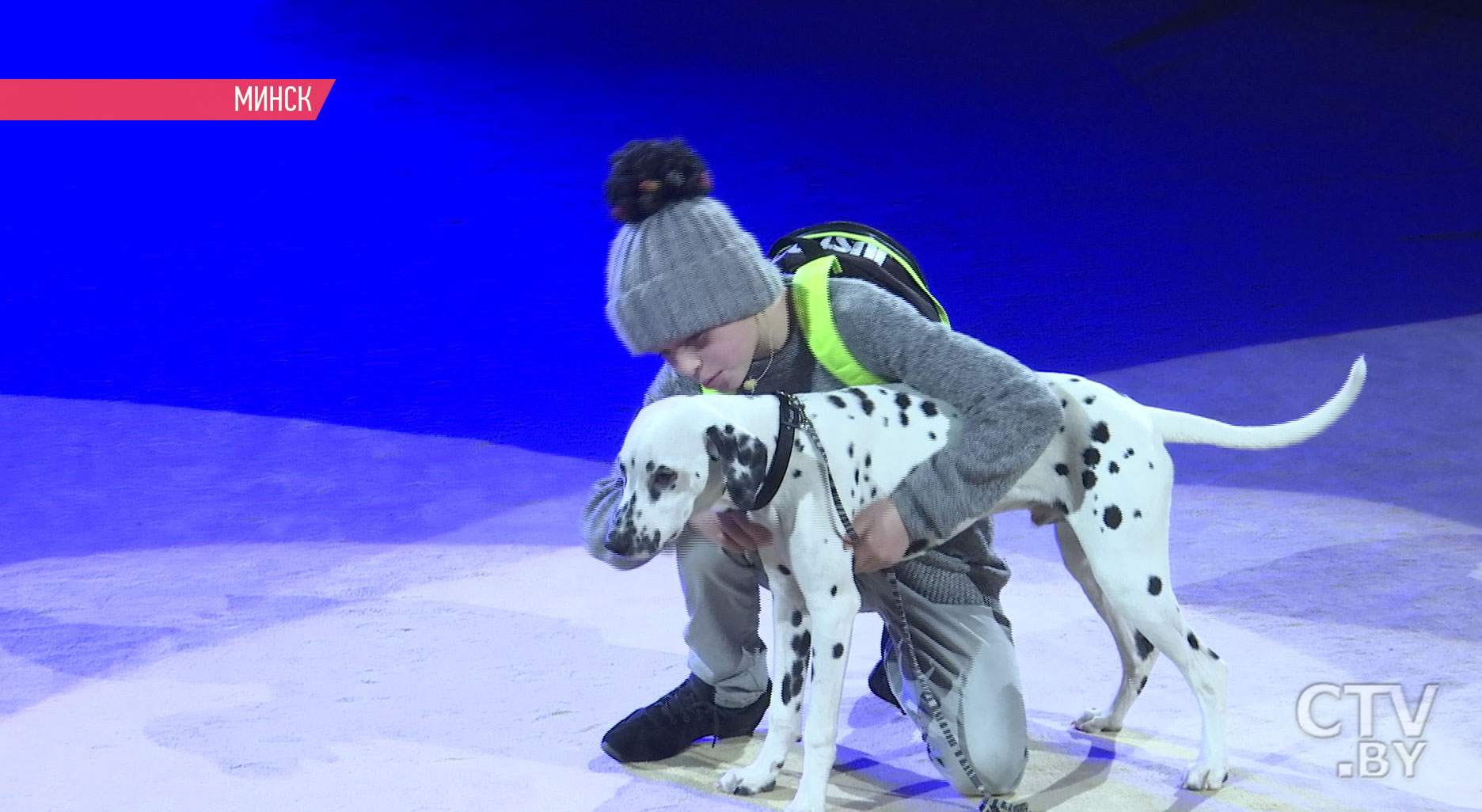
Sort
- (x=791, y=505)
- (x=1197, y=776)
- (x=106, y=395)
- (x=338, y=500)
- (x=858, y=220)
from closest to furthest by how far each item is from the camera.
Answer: (x=791, y=505), (x=1197, y=776), (x=338, y=500), (x=106, y=395), (x=858, y=220)

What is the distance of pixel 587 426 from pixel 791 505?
2.57 meters

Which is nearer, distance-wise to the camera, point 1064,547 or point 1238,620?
point 1064,547

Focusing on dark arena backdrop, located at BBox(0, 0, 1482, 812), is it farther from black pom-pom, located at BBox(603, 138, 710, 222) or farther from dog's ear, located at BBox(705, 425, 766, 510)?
black pom-pom, located at BBox(603, 138, 710, 222)

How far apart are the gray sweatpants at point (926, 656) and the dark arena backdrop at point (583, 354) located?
0.40 ft

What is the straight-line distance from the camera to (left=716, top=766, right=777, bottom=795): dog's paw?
2820 millimetres

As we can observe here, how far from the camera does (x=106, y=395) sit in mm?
5496

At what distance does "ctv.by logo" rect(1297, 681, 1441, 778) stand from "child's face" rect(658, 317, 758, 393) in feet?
4.41

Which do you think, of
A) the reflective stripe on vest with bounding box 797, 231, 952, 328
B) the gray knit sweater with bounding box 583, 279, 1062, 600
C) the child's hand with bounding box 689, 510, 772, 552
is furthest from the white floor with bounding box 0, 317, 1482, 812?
the reflective stripe on vest with bounding box 797, 231, 952, 328

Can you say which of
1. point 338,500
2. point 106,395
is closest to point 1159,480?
point 338,500

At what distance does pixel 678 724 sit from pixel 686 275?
0.96 m

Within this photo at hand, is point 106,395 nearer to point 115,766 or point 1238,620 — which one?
point 115,766

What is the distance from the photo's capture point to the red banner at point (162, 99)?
9.61m

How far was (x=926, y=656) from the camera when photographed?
294 cm

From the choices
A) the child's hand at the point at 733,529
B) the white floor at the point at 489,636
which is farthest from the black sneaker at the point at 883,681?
the child's hand at the point at 733,529
